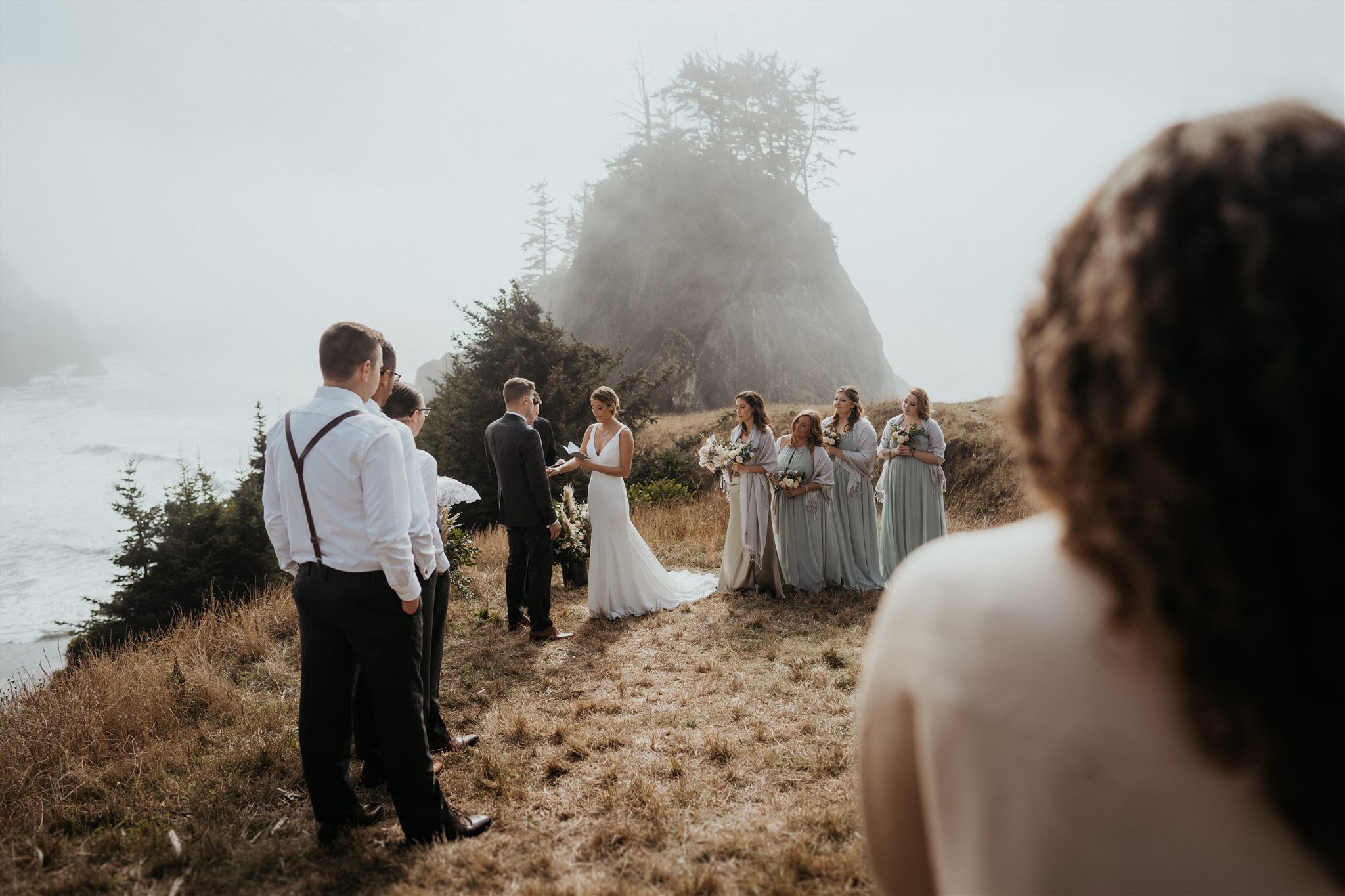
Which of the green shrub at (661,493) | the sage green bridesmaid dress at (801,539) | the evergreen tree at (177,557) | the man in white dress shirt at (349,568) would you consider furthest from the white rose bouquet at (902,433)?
the evergreen tree at (177,557)

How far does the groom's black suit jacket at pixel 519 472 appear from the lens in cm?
695

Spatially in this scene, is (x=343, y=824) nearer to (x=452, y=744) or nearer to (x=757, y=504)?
(x=452, y=744)

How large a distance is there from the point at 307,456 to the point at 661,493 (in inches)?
542

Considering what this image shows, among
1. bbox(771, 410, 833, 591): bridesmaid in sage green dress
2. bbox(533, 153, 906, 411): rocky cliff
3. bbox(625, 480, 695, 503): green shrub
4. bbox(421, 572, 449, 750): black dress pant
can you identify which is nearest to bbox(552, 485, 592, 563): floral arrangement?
bbox(771, 410, 833, 591): bridesmaid in sage green dress

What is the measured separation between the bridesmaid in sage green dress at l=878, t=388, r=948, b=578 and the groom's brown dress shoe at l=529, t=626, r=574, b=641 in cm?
443

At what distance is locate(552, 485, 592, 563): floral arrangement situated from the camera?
30.5ft

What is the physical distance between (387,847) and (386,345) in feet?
9.64

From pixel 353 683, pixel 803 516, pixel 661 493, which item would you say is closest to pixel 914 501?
pixel 803 516

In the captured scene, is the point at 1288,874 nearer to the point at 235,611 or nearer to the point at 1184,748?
the point at 1184,748

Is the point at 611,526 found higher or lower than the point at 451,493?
lower

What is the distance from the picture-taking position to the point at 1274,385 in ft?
2.12

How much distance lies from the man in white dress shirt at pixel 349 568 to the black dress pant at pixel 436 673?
42.8 inches

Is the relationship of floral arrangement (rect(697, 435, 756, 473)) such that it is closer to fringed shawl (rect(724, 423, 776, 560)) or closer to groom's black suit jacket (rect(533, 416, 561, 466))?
fringed shawl (rect(724, 423, 776, 560))

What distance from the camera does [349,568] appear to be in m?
3.48
